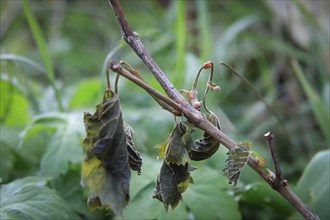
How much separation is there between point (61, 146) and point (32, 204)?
9.1 inches

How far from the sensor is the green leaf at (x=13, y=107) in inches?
64.7

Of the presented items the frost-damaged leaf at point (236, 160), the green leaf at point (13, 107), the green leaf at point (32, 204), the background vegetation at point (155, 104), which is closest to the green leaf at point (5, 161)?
the background vegetation at point (155, 104)

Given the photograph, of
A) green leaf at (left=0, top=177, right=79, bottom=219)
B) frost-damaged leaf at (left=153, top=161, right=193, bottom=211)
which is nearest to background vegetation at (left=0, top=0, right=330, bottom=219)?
green leaf at (left=0, top=177, right=79, bottom=219)

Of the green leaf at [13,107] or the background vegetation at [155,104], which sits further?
the green leaf at [13,107]

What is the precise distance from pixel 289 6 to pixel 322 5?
0.49 feet

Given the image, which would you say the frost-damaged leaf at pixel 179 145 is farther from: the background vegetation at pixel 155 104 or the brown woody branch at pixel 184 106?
the background vegetation at pixel 155 104

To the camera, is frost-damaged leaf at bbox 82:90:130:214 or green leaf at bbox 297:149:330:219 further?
green leaf at bbox 297:149:330:219

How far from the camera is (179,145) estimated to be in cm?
85

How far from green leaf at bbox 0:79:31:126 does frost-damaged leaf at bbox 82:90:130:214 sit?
904mm

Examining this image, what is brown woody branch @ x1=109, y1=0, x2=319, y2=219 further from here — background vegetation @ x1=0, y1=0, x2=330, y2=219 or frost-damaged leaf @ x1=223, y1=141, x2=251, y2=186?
background vegetation @ x1=0, y1=0, x2=330, y2=219

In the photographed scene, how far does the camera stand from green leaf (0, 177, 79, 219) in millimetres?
1048

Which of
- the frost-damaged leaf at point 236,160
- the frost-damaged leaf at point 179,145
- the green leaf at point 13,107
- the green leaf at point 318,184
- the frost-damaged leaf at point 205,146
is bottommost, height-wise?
the green leaf at point 318,184

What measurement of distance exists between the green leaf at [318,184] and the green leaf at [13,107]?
3.03ft

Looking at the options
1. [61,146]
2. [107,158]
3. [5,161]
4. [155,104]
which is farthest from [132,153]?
[155,104]
